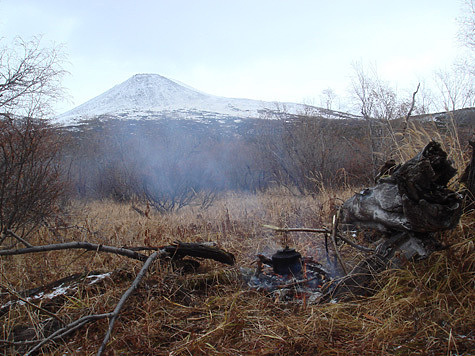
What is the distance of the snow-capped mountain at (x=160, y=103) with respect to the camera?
111 ft

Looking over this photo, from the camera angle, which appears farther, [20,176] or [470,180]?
[20,176]

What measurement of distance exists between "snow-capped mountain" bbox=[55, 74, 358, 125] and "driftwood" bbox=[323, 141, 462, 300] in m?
29.2

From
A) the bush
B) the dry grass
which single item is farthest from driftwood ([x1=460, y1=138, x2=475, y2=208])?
the bush

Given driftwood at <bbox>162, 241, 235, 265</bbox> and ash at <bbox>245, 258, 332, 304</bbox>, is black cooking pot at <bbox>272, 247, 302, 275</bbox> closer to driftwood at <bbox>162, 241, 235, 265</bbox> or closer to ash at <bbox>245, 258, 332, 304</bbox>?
ash at <bbox>245, 258, 332, 304</bbox>

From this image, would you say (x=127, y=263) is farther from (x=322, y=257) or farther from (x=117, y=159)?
(x=117, y=159)

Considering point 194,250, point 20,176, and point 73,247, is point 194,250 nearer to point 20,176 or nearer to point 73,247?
point 73,247

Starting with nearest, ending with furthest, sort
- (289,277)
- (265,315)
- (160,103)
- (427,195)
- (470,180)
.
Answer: (427,195), (265,315), (470,180), (289,277), (160,103)

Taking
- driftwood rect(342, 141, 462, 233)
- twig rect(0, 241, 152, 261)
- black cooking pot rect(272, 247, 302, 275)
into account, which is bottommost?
black cooking pot rect(272, 247, 302, 275)

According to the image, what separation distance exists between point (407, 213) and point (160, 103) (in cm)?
4296

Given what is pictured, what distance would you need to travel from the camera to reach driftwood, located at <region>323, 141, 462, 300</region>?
6.47 ft

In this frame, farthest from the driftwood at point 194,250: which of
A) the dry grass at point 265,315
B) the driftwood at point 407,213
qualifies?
the driftwood at point 407,213

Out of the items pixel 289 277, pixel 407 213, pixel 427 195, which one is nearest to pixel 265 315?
pixel 289 277

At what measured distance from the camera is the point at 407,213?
2123 millimetres

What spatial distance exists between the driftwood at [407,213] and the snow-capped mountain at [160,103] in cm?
2923
